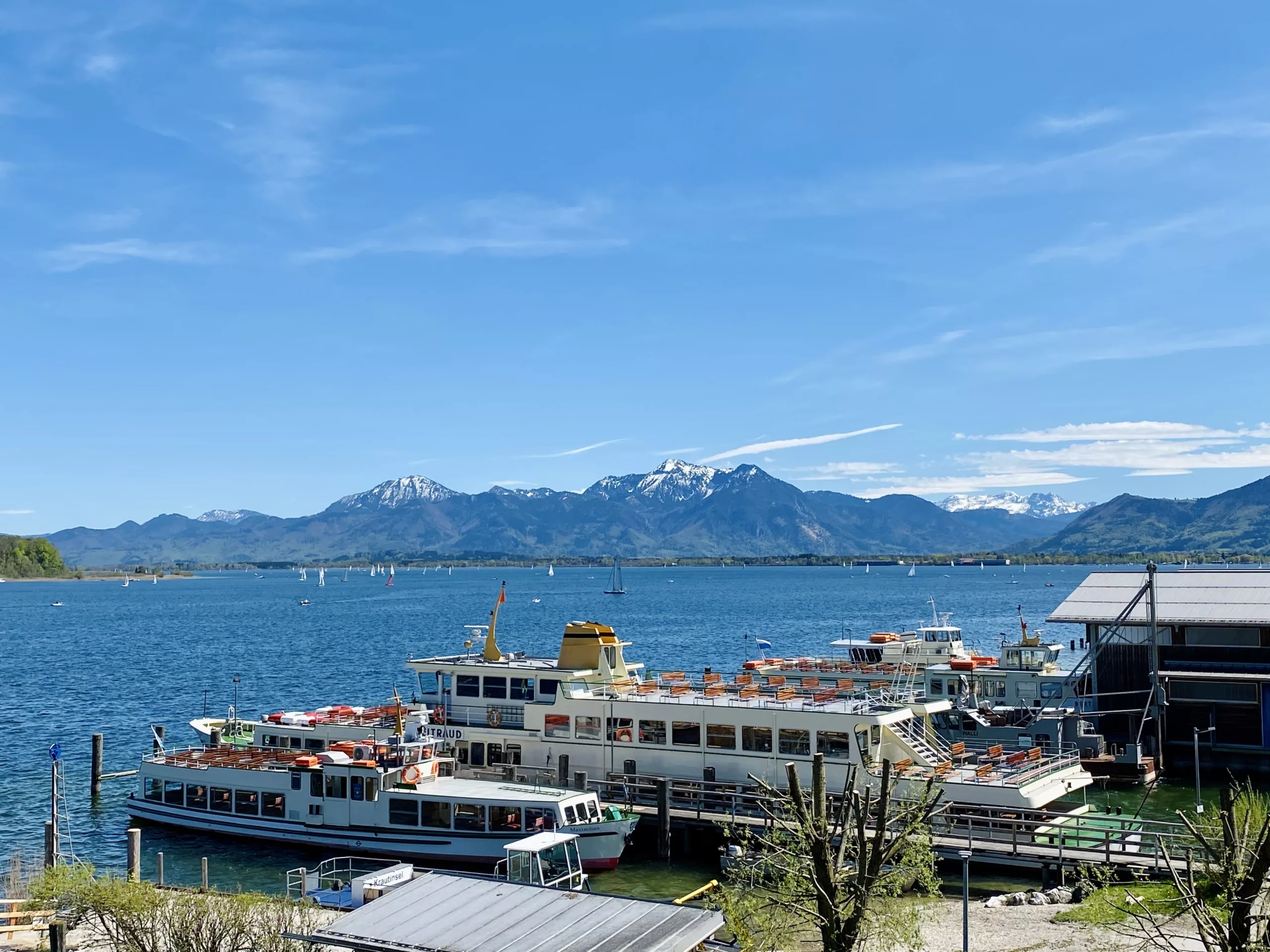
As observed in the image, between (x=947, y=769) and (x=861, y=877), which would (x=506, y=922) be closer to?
(x=861, y=877)

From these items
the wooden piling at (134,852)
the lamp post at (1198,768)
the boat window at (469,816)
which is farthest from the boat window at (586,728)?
the lamp post at (1198,768)

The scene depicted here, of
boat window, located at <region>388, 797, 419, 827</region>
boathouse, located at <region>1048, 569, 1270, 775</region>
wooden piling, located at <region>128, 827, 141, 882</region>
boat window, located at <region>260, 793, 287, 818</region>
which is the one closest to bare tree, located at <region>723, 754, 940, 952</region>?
boat window, located at <region>388, 797, 419, 827</region>

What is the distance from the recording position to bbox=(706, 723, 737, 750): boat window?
3731cm

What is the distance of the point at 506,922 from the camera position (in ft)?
56.9

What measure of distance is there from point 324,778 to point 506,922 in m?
22.1

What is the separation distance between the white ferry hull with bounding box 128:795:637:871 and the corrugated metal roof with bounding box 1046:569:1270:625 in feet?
75.8

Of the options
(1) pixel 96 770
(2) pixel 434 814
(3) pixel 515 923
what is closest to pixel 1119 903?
(3) pixel 515 923

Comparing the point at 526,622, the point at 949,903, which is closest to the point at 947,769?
the point at 949,903

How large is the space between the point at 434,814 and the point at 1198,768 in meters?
24.8

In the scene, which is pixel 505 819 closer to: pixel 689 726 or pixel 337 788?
pixel 337 788

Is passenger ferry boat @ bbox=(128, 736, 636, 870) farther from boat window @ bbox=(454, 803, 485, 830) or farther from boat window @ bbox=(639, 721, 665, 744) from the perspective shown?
boat window @ bbox=(639, 721, 665, 744)

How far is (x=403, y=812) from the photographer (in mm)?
36031

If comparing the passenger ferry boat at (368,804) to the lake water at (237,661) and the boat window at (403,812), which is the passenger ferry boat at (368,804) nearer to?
the boat window at (403,812)

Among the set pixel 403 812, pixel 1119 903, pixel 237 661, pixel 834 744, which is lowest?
pixel 237 661
